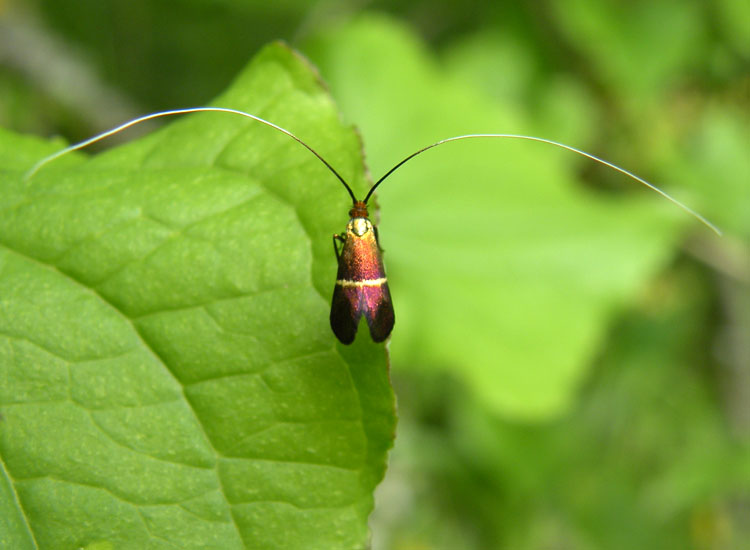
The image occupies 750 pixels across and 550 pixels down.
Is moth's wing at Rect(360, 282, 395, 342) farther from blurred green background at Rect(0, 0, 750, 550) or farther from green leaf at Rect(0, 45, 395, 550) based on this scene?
blurred green background at Rect(0, 0, 750, 550)

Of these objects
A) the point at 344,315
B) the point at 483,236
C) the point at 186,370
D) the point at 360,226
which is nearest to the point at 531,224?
the point at 483,236

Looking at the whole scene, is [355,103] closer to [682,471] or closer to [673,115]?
[673,115]

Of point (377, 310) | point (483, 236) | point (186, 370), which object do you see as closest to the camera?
point (186, 370)

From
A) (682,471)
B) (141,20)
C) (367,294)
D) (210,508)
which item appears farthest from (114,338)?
(682,471)

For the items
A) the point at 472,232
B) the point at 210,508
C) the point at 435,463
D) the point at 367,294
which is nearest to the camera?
the point at 210,508

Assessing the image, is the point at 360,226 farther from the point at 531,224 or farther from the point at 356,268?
the point at 531,224

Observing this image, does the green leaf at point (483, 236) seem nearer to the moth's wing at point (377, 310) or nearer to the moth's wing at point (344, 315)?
the moth's wing at point (377, 310)
